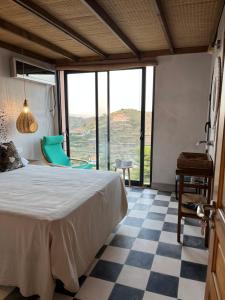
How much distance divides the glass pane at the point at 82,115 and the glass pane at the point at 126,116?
42 cm

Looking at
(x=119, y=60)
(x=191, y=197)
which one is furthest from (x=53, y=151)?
(x=191, y=197)

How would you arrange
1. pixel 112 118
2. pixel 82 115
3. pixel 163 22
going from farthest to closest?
pixel 82 115
pixel 112 118
pixel 163 22

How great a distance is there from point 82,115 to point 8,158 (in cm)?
202

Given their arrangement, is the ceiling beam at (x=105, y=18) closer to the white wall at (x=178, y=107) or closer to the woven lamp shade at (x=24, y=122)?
the white wall at (x=178, y=107)

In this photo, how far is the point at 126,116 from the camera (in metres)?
4.30

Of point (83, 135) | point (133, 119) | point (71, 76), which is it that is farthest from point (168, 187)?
point (71, 76)

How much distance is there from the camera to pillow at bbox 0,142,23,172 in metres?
2.87

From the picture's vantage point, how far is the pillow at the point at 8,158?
287 cm

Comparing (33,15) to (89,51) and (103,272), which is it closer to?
(89,51)

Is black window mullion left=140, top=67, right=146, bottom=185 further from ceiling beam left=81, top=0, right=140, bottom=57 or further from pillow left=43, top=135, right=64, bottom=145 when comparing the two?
pillow left=43, top=135, right=64, bottom=145

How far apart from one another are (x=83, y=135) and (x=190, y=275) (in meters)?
3.35

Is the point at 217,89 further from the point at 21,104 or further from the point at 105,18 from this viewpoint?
the point at 21,104

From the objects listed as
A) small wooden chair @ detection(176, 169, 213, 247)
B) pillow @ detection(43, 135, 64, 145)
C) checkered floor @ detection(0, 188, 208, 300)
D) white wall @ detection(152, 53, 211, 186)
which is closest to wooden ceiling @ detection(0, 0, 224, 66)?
white wall @ detection(152, 53, 211, 186)

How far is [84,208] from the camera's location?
73.3 inches
